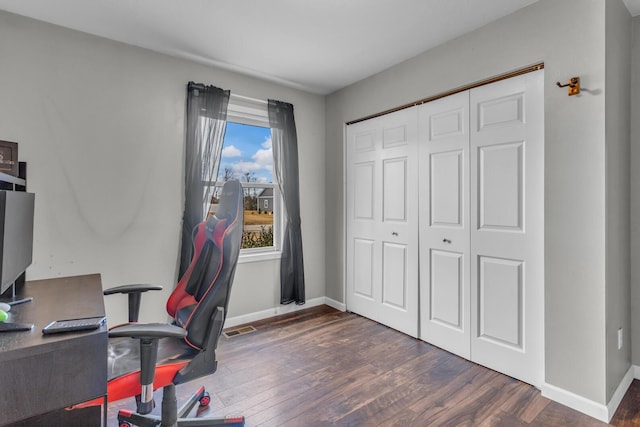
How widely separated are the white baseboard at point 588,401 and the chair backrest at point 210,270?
2032 mm

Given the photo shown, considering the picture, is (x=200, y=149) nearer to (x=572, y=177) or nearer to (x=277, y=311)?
(x=277, y=311)

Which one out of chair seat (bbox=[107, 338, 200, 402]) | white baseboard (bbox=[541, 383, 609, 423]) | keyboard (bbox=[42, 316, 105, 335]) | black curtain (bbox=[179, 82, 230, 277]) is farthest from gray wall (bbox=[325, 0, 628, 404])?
keyboard (bbox=[42, 316, 105, 335])

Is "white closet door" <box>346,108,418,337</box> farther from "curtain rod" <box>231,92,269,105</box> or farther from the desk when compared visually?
the desk

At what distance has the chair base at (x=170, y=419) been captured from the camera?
1501 millimetres

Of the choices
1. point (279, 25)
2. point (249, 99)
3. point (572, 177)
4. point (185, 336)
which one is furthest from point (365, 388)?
point (249, 99)

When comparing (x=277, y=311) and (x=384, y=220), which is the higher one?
(x=384, y=220)

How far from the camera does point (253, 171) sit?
11.2 feet

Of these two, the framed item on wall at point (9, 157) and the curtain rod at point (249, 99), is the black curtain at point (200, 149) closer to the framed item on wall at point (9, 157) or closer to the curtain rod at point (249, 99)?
the curtain rod at point (249, 99)

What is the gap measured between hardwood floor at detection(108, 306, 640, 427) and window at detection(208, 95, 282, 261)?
3.32ft

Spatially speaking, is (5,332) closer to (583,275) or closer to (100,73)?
(100,73)

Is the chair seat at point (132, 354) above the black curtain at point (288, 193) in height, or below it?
below

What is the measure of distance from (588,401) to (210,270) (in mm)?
2257

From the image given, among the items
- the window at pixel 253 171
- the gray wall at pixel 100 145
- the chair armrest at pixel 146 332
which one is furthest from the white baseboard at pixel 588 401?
the gray wall at pixel 100 145

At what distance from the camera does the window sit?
3.22 meters
